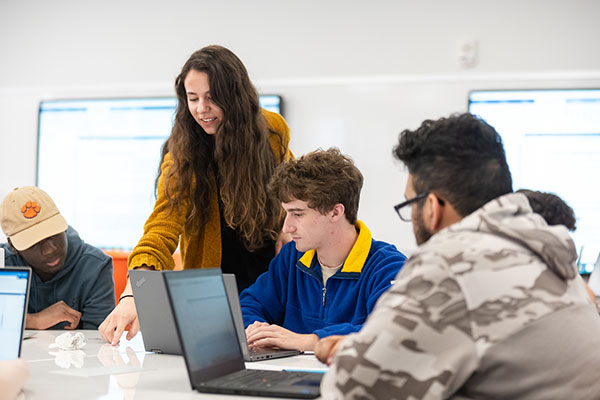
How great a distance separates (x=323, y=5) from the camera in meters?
4.18

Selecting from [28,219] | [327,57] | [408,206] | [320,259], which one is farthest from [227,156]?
[327,57]

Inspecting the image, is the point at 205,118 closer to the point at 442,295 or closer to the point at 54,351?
the point at 54,351

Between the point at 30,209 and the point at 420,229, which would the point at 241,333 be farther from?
the point at 30,209

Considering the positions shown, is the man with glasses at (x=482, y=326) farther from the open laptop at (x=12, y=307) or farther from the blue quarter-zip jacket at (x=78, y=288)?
the blue quarter-zip jacket at (x=78, y=288)

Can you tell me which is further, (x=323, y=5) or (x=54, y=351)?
(x=323, y=5)

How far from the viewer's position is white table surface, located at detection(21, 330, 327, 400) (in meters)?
1.31

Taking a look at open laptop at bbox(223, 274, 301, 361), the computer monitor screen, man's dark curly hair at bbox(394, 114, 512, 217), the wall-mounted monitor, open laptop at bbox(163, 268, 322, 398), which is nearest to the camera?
man's dark curly hair at bbox(394, 114, 512, 217)

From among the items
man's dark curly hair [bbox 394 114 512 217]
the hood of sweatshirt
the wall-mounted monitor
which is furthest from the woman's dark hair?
the wall-mounted monitor

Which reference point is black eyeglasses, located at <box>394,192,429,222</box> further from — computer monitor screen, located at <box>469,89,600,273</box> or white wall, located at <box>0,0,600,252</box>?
computer monitor screen, located at <box>469,89,600,273</box>

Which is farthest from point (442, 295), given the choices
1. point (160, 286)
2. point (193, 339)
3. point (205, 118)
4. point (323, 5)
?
point (323, 5)

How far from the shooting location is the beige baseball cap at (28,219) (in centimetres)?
252

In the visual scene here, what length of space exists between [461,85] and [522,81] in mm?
339

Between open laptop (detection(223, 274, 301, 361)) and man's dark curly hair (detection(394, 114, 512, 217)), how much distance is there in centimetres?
70

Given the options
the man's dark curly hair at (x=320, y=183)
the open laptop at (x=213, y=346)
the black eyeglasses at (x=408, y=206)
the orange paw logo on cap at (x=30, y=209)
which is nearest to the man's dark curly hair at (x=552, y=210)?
the man's dark curly hair at (x=320, y=183)
